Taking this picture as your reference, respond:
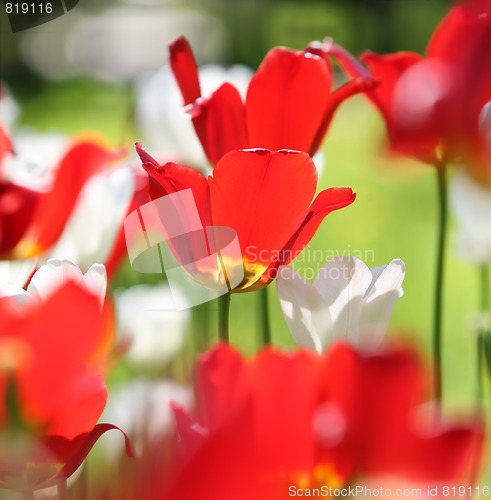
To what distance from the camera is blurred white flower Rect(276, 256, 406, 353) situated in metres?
0.19

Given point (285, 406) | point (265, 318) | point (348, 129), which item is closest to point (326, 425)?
point (285, 406)

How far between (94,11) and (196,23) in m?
0.37

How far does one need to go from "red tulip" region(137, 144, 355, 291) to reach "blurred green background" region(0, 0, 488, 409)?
3 cm

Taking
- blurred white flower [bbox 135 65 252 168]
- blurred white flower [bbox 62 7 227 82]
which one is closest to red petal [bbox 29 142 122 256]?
blurred white flower [bbox 135 65 252 168]

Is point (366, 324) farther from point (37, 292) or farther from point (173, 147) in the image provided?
point (173, 147)

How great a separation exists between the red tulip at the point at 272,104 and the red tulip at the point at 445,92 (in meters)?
0.03

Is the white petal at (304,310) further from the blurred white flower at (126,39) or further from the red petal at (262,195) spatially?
the blurred white flower at (126,39)

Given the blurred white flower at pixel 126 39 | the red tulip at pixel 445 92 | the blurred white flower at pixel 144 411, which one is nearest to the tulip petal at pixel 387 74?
the red tulip at pixel 445 92

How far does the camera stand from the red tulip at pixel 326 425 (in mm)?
121

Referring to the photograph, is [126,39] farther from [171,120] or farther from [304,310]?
[304,310]

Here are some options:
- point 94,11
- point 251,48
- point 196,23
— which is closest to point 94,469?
point 251,48

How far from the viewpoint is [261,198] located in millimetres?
202

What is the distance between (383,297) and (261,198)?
0.11ft

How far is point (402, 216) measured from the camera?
848 mm
